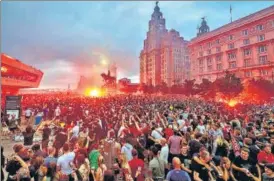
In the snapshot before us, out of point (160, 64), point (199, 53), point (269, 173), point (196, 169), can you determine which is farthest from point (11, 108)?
point (160, 64)

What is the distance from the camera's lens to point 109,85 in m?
103

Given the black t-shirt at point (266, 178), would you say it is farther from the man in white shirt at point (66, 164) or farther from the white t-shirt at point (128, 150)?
the man in white shirt at point (66, 164)

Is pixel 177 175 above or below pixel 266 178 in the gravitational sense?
above

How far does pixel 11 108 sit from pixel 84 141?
33.8 ft

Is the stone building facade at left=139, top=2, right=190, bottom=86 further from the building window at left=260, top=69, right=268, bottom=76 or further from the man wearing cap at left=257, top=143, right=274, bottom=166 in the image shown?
the man wearing cap at left=257, top=143, right=274, bottom=166

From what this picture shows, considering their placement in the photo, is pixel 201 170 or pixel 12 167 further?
pixel 201 170

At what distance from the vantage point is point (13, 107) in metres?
15.0

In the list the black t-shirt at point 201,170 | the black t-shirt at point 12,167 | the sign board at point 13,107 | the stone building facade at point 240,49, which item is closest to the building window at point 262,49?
the stone building facade at point 240,49

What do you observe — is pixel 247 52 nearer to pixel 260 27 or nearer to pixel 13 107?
pixel 260 27

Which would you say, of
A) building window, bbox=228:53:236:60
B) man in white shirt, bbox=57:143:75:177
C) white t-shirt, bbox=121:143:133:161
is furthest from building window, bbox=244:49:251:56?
man in white shirt, bbox=57:143:75:177

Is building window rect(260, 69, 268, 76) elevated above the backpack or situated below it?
above

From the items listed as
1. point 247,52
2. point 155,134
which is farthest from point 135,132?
point 247,52

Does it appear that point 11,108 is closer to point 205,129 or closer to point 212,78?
point 205,129

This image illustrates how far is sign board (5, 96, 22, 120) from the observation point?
1473 cm
